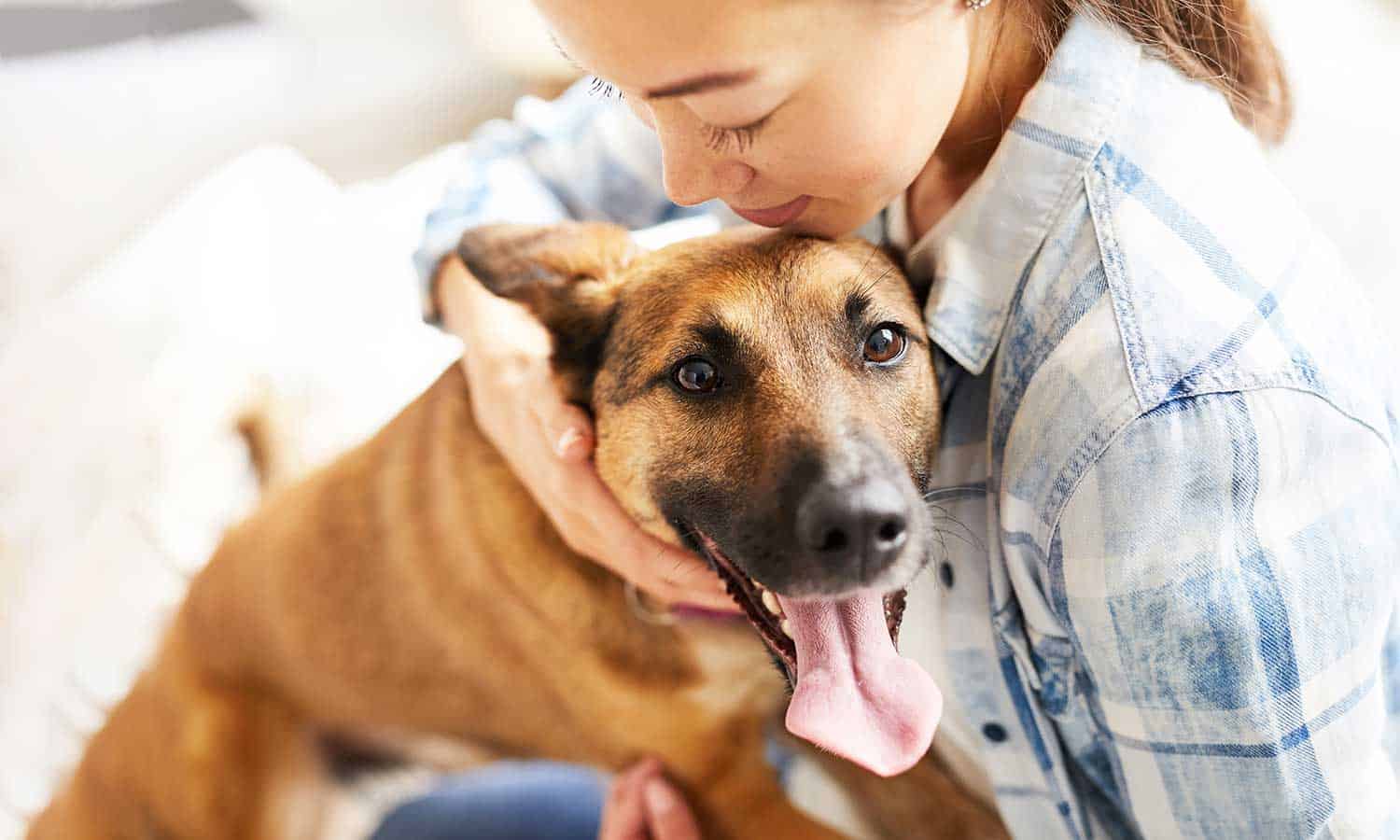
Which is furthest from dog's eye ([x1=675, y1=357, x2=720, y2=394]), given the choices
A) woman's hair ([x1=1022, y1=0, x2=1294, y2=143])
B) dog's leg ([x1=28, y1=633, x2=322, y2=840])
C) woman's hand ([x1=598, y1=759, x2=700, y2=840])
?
dog's leg ([x1=28, y1=633, x2=322, y2=840])

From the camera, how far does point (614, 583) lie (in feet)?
3.98

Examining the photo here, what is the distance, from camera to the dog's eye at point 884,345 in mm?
931

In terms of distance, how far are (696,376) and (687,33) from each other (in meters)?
0.36

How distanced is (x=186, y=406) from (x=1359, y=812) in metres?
1.63

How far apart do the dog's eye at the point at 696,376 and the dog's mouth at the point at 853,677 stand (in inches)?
6.9

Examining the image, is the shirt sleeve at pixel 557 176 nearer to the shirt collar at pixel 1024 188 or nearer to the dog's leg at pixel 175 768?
the shirt collar at pixel 1024 188

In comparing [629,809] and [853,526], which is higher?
[853,526]

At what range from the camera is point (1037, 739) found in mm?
998

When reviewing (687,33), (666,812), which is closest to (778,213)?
(687,33)

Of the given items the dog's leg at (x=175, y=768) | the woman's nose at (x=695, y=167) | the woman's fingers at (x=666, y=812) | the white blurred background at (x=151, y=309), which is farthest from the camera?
the white blurred background at (x=151, y=309)

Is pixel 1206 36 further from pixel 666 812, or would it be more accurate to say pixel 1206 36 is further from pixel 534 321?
pixel 666 812

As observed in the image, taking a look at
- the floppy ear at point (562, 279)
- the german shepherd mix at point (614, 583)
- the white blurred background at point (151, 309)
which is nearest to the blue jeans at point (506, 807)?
the german shepherd mix at point (614, 583)

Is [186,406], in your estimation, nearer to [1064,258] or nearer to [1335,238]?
[1064,258]

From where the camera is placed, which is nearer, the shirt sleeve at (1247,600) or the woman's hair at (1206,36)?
the shirt sleeve at (1247,600)
